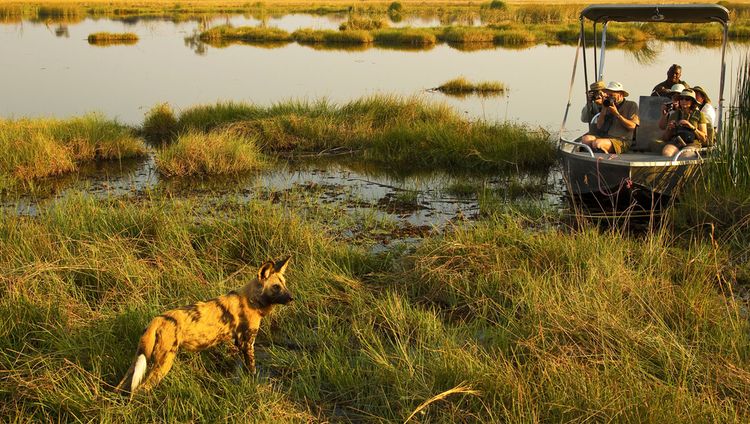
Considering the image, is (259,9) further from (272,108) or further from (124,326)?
(124,326)

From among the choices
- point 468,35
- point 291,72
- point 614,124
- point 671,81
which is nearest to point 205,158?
point 614,124

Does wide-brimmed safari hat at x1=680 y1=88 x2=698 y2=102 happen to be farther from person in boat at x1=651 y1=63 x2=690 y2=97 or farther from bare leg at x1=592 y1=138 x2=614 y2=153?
bare leg at x1=592 y1=138 x2=614 y2=153

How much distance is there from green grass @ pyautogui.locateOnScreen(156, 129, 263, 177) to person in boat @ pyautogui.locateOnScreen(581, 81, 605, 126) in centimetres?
500

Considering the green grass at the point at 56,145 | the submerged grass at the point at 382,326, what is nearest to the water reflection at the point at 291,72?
the green grass at the point at 56,145

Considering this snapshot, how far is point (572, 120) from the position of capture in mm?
16672

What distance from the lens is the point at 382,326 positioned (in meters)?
5.37

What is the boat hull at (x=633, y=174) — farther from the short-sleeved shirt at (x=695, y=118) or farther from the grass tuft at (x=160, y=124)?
the grass tuft at (x=160, y=124)

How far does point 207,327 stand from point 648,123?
7575 millimetres

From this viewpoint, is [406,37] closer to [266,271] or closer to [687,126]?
[687,126]

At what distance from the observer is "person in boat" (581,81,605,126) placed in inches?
406

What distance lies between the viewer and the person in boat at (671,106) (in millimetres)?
9539

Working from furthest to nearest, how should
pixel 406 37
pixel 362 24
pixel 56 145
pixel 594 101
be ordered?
pixel 362 24
pixel 406 37
pixel 56 145
pixel 594 101

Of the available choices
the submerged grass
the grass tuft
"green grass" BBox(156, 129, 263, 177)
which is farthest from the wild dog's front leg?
the grass tuft

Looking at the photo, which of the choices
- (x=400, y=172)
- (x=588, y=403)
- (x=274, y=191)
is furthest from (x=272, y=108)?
(x=588, y=403)
